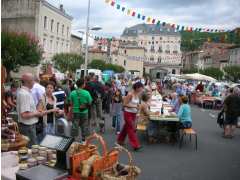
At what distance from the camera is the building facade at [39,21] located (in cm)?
4062

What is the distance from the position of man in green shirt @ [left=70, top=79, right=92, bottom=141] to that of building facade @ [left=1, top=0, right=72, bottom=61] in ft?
107

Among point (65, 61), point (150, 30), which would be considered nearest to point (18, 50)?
point (65, 61)

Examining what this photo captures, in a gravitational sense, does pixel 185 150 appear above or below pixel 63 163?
below

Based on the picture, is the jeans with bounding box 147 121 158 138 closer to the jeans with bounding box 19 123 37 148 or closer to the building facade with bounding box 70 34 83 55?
the jeans with bounding box 19 123 37 148

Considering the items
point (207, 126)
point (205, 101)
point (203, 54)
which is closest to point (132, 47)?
point (203, 54)

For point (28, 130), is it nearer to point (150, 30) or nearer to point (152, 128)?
point (152, 128)

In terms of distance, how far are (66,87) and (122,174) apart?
822 centimetres

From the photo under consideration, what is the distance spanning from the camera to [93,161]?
12.1ft

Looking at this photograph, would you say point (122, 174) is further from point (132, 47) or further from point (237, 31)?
point (132, 47)

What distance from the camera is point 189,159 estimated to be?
26.5 ft

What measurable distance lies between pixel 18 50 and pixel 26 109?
26331 mm

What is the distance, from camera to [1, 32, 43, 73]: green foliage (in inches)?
1159

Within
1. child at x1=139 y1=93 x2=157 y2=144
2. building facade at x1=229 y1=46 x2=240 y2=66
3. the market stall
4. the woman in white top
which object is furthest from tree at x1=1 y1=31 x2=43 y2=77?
building facade at x1=229 y1=46 x2=240 y2=66

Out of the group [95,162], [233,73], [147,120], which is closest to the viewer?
[95,162]
